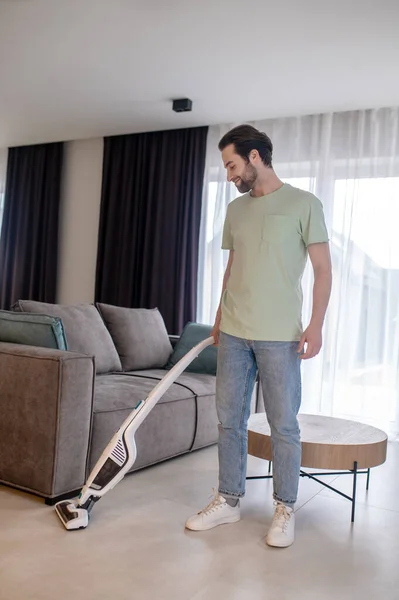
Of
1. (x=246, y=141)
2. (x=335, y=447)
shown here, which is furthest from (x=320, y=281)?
(x=335, y=447)

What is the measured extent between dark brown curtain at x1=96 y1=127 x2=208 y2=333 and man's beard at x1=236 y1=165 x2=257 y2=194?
2752 millimetres

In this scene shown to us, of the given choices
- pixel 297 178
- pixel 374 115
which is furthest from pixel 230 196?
pixel 374 115

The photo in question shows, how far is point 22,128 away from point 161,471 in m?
3.52

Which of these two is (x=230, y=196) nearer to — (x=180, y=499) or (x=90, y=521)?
(x=180, y=499)

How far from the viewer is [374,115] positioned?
13.2ft

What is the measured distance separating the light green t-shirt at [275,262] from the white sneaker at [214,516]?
61 cm

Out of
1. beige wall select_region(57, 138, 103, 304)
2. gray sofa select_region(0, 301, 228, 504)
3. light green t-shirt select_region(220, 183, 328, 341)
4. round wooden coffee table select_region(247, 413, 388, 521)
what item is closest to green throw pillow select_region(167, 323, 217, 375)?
gray sofa select_region(0, 301, 228, 504)

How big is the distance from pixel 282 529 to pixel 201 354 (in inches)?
65.3

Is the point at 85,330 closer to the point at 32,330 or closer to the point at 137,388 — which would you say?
the point at 137,388

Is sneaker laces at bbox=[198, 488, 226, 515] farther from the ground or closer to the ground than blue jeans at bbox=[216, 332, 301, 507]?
closer to the ground

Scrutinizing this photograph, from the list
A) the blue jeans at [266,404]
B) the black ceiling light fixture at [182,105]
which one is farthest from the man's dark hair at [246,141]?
the black ceiling light fixture at [182,105]

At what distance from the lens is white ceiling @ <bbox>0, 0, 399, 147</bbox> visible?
2811 mm

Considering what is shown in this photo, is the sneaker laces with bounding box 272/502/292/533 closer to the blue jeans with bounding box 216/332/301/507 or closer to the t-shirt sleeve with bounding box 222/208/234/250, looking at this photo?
the blue jeans with bounding box 216/332/301/507

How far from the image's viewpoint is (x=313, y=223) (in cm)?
185
